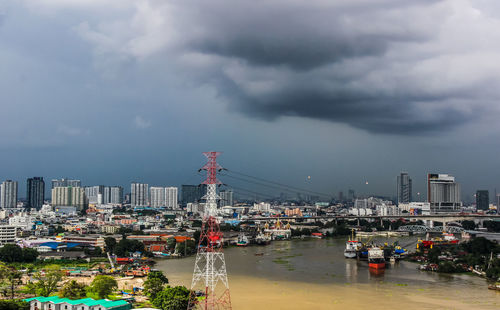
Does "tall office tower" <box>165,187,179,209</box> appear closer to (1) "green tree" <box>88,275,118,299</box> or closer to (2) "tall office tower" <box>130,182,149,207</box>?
(2) "tall office tower" <box>130,182,149,207</box>

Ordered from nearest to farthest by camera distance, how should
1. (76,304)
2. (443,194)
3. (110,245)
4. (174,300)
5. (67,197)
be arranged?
1. (76,304)
2. (174,300)
3. (110,245)
4. (443,194)
5. (67,197)

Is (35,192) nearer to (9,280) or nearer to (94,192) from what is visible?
(94,192)

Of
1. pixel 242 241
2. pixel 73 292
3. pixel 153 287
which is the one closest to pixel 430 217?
pixel 242 241

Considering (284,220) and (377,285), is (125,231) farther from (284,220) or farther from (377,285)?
(377,285)

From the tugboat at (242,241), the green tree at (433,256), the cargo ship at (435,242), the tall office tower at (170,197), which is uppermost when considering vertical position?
the tall office tower at (170,197)

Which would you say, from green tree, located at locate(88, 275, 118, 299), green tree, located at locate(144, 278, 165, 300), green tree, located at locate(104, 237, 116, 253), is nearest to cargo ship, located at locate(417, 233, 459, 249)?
green tree, located at locate(104, 237, 116, 253)

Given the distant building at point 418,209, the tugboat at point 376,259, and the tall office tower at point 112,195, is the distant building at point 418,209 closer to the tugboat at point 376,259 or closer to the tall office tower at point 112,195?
the tugboat at point 376,259

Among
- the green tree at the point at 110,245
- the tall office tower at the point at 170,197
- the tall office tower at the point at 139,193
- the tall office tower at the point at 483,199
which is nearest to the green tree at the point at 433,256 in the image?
the green tree at the point at 110,245
